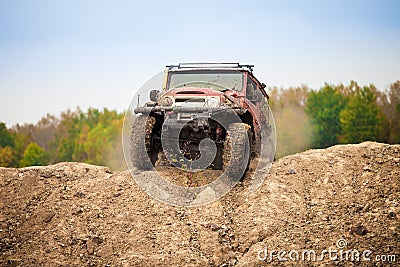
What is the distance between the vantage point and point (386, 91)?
140 feet

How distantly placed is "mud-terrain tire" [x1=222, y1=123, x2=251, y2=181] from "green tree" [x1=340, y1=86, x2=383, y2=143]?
96.0 feet

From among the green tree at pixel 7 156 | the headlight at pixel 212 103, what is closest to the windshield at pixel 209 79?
the headlight at pixel 212 103

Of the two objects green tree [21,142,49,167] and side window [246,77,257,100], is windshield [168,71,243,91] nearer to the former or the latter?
side window [246,77,257,100]

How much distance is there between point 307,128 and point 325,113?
2.70m

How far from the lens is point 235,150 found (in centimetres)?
A: 838

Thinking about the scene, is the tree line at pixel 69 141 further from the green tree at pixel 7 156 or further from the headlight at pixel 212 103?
the headlight at pixel 212 103

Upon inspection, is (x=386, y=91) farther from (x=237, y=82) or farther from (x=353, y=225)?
(x=353, y=225)

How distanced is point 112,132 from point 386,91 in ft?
95.0

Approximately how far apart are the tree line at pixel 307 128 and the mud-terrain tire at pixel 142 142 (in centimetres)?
1608

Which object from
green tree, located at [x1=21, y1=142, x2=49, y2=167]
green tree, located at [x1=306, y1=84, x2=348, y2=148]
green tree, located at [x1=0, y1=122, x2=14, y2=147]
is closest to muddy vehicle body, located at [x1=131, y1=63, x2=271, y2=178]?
green tree, located at [x1=306, y1=84, x2=348, y2=148]

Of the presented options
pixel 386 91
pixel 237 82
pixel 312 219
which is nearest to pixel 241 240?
pixel 312 219

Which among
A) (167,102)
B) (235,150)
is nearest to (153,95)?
(167,102)

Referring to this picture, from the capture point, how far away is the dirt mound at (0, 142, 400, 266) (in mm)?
6590

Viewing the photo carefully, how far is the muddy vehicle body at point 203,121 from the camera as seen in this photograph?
8.58 metres
